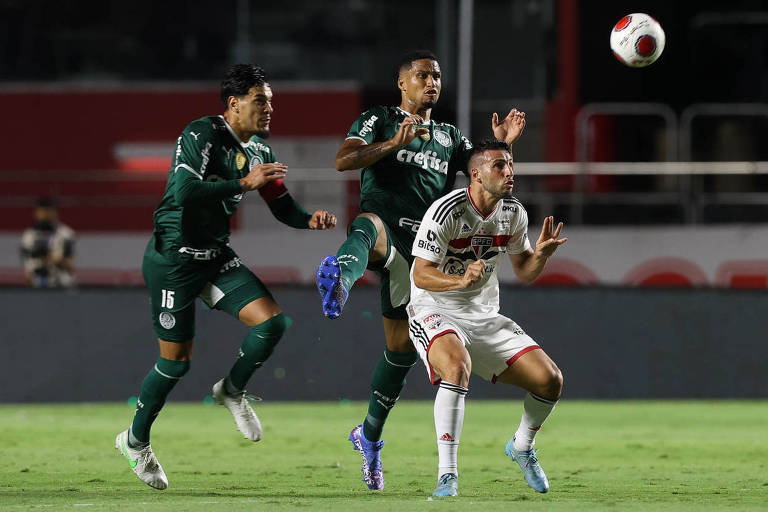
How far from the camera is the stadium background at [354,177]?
535 inches

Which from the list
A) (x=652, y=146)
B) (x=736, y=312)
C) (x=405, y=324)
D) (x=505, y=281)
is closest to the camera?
(x=405, y=324)

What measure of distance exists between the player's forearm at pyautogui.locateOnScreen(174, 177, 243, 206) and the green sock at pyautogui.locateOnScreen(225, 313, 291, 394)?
0.86 m

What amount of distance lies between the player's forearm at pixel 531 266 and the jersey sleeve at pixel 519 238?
7cm

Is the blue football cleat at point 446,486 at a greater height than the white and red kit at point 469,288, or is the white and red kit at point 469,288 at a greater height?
the white and red kit at point 469,288

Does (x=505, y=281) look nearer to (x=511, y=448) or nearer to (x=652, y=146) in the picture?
(x=652, y=146)

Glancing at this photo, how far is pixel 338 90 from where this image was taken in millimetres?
21109

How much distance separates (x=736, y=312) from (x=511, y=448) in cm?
705

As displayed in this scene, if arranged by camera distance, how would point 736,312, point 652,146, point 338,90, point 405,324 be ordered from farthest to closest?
point 338,90 → point 652,146 → point 736,312 → point 405,324

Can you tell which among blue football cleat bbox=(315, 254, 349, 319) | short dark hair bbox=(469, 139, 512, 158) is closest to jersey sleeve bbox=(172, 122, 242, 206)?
blue football cleat bbox=(315, 254, 349, 319)

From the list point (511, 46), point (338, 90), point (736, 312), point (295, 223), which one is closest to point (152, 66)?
point (338, 90)

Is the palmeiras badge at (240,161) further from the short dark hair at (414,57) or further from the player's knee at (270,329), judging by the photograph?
the short dark hair at (414,57)

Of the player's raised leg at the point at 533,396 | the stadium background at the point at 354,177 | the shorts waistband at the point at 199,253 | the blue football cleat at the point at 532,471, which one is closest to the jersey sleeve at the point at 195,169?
the shorts waistband at the point at 199,253

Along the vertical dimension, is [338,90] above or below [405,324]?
above

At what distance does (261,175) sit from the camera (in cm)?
714
